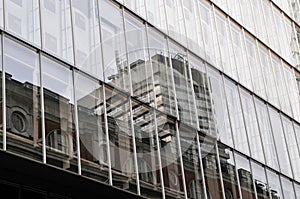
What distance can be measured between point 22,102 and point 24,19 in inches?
99.7

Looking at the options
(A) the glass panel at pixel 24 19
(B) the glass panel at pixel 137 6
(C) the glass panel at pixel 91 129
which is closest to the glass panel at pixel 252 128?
(B) the glass panel at pixel 137 6

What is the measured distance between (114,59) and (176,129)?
3157mm

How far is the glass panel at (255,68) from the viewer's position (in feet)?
96.3

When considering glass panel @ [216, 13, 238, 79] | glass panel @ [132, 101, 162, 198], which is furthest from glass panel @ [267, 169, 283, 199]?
glass panel @ [132, 101, 162, 198]

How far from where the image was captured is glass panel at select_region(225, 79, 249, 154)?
1015 inches

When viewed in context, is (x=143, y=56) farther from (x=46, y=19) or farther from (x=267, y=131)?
(x=267, y=131)

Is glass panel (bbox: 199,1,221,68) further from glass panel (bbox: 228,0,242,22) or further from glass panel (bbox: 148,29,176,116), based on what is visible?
glass panel (bbox: 148,29,176,116)

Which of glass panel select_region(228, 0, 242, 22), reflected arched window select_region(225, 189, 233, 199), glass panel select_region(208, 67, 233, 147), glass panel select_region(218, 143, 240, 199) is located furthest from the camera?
glass panel select_region(228, 0, 242, 22)

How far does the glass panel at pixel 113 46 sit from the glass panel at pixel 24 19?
9.30 feet

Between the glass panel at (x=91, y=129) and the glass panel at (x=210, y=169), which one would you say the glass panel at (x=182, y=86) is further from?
the glass panel at (x=91, y=129)

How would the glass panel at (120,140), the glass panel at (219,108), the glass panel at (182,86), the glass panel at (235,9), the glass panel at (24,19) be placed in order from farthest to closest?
the glass panel at (235,9), the glass panel at (219,108), the glass panel at (182,86), the glass panel at (120,140), the glass panel at (24,19)

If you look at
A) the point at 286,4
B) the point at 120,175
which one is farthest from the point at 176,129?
the point at 286,4

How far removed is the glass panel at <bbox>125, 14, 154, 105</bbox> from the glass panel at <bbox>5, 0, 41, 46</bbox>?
13.1ft

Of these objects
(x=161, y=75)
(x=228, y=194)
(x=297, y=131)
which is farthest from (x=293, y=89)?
(x=161, y=75)
